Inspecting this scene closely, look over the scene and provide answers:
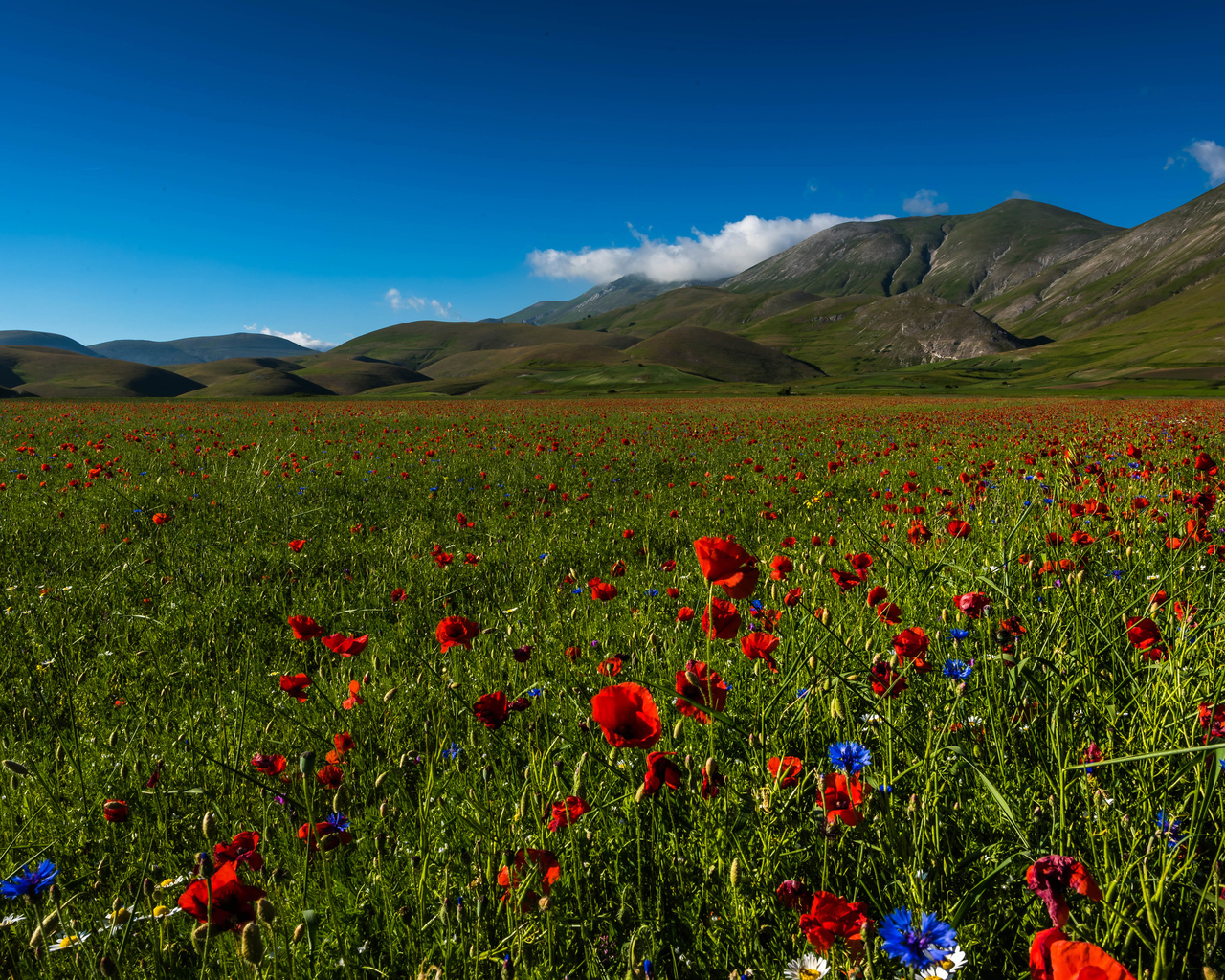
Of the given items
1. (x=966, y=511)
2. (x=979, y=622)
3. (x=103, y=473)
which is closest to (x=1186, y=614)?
(x=979, y=622)

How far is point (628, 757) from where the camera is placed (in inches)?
73.4

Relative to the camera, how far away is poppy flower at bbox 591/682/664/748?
4.11ft

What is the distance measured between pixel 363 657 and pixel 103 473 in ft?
21.4

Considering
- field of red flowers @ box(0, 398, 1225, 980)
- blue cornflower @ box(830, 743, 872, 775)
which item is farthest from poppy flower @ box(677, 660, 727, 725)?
blue cornflower @ box(830, 743, 872, 775)

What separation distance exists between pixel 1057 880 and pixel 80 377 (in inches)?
7650

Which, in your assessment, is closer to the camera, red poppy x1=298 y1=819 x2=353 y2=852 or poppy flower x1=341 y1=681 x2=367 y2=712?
red poppy x1=298 y1=819 x2=353 y2=852

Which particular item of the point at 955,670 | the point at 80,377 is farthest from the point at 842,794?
the point at 80,377

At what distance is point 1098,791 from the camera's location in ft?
4.68

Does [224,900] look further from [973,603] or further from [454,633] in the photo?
[973,603]

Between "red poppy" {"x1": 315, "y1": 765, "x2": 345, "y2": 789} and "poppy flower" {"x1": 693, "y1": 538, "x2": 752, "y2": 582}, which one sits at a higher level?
"poppy flower" {"x1": 693, "y1": 538, "x2": 752, "y2": 582}

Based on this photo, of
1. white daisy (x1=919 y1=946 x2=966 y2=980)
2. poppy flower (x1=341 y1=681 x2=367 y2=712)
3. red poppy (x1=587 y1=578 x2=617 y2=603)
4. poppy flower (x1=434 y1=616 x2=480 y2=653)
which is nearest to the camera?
white daisy (x1=919 y1=946 x2=966 y2=980)

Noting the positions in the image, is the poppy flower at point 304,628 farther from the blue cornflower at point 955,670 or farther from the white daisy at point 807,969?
the blue cornflower at point 955,670

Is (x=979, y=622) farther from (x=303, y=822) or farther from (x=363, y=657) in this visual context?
(x=363, y=657)

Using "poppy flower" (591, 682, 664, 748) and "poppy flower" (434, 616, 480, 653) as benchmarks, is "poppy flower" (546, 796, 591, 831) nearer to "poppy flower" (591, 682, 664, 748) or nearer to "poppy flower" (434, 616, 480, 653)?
"poppy flower" (591, 682, 664, 748)
